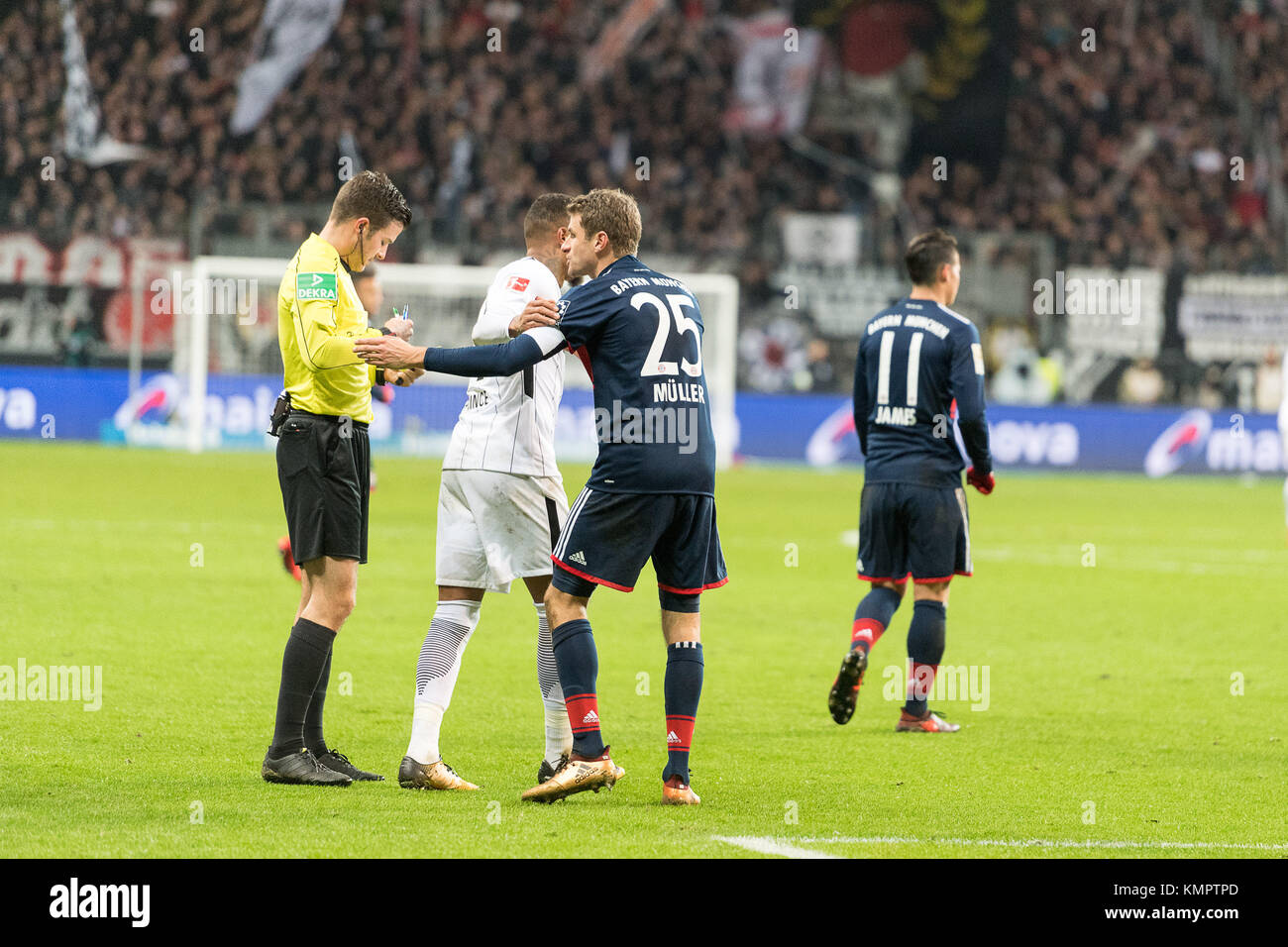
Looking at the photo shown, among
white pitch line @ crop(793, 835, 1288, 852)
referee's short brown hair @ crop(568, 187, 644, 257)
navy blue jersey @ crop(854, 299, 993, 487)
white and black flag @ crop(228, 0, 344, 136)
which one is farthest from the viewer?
white and black flag @ crop(228, 0, 344, 136)

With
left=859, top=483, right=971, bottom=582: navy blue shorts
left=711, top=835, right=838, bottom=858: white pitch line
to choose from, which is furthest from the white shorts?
left=859, top=483, right=971, bottom=582: navy blue shorts

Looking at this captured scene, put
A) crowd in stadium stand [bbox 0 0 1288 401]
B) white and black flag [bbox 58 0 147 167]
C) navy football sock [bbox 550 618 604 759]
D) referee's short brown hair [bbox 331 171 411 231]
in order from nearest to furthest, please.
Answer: navy football sock [bbox 550 618 604 759] < referee's short brown hair [bbox 331 171 411 231] < white and black flag [bbox 58 0 147 167] < crowd in stadium stand [bbox 0 0 1288 401]

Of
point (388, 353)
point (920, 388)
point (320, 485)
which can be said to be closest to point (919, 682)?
point (920, 388)

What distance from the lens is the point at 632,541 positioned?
19.6 feet

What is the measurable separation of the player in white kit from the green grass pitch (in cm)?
41

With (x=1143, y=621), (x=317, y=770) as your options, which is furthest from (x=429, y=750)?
(x=1143, y=621)

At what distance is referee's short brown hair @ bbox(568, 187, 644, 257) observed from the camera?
607 cm

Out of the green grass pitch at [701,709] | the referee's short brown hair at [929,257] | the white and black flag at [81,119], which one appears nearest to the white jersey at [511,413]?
the green grass pitch at [701,709]

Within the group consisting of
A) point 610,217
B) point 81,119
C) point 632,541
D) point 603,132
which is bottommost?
point 632,541

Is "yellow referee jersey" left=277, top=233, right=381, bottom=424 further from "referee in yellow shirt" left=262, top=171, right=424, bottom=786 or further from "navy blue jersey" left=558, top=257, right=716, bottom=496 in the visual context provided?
"navy blue jersey" left=558, top=257, right=716, bottom=496

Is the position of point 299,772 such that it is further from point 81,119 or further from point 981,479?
point 81,119

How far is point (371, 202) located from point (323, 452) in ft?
3.04

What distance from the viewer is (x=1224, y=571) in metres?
15.3

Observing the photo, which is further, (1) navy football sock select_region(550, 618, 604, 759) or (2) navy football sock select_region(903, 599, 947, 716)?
(2) navy football sock select_region(903, 599, 947, 716)
